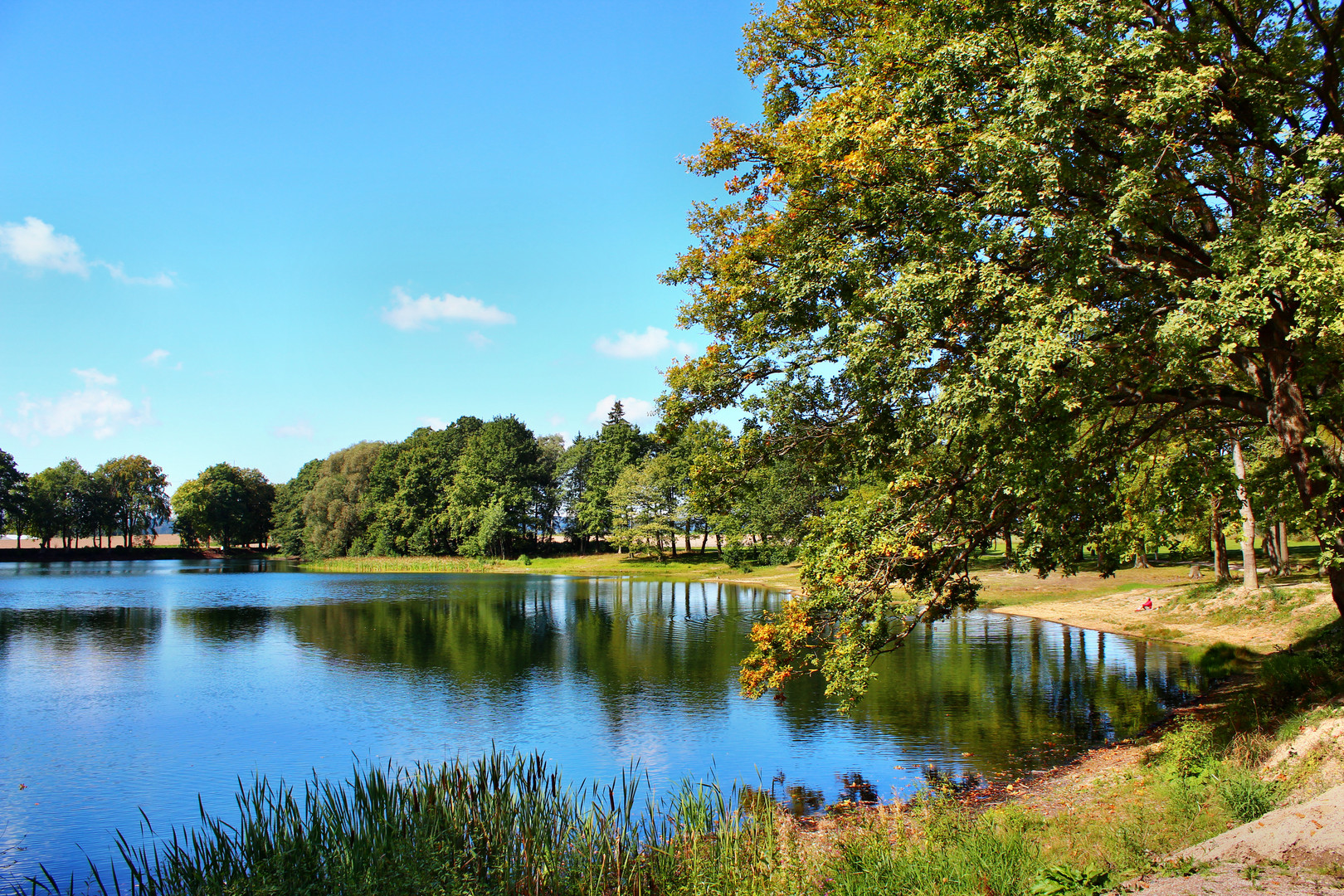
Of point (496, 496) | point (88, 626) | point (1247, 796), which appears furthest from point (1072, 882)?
point (496, 496)

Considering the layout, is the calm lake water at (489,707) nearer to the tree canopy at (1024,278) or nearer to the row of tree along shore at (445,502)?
the tree canopy at (1024,278)

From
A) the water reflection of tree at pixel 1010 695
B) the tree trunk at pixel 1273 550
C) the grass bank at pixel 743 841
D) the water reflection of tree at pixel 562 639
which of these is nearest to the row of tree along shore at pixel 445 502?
the tree trunk at pixel 1273 550

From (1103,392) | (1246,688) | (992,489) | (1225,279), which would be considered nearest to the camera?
(1225,279)

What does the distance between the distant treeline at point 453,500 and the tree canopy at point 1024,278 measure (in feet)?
168

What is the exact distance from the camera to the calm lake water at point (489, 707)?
16.1 meters

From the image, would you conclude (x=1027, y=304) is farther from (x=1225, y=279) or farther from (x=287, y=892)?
(x=287, y=892)

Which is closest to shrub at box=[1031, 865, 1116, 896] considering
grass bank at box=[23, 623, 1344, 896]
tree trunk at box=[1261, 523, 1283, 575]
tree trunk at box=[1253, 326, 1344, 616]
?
grass bank at box=[23, 623, 1344, 896]

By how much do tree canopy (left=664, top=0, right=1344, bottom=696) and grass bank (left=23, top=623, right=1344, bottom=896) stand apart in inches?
122

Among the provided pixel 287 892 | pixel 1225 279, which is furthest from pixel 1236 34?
pixel 287 892

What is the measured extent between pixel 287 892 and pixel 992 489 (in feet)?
38.2

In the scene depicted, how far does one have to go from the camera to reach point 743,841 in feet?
34.8

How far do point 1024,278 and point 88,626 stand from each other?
4399 cm

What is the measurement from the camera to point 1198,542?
37844mm

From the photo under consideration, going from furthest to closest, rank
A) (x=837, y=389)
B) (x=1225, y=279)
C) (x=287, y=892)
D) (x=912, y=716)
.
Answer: (x=912, y=716) → (x=837, y=389) → (x=1225, y=279) → (x=287, y=892)
